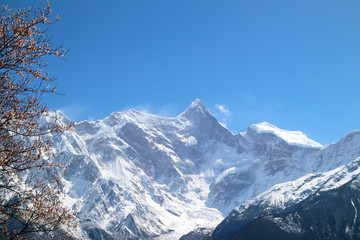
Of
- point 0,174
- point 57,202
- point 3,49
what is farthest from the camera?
point 57,202

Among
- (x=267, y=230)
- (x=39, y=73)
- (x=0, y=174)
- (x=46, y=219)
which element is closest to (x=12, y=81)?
(x=39, y=73)

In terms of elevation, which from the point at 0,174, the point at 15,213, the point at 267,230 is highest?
the point at 267,230

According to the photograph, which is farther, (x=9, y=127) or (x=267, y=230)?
(x=267, y=230)

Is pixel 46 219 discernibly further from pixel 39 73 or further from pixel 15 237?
pixel 39 73

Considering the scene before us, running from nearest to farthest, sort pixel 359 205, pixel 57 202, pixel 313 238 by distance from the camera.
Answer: pixel 57 202 → pixel 313 238 → pixel 359 205

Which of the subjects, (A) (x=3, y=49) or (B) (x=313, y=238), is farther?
(B) (x=313, y=238)

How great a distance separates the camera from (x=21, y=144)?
1733 cm

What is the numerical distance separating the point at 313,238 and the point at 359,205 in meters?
38.1

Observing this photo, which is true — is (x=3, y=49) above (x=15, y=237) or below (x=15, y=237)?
above

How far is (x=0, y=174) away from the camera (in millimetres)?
16656

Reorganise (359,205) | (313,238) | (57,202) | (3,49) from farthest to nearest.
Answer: (359,205) < (313,238) < (57,202) < (3,49)

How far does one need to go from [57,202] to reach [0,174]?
124 inches

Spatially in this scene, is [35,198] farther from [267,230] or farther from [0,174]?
[267,230]

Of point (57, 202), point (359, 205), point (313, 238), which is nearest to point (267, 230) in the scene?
point (313, 238)
